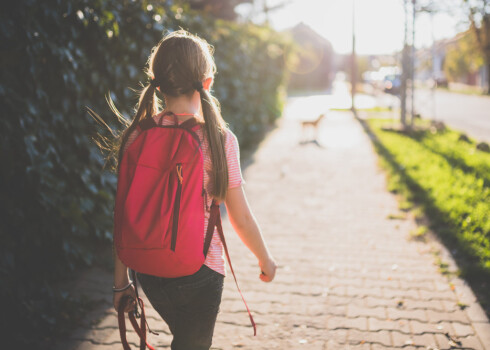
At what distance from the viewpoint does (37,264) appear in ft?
12.5

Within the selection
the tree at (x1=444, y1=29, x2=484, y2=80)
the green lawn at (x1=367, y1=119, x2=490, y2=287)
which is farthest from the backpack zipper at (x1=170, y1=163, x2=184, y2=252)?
the tree at (x1=444, y1=29, x2=484, y2=80)

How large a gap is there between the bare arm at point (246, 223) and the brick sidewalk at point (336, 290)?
146cm

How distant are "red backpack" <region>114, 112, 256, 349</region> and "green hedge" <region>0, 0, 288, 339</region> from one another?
1867 millimetres

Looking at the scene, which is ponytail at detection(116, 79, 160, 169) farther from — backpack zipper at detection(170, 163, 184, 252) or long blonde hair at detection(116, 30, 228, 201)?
backpack zipper at detection(170, 163, 184, 252)

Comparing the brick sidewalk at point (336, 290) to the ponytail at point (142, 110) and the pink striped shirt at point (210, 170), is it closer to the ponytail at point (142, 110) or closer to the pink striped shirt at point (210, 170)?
the pink striped shirt at point (210, 170)

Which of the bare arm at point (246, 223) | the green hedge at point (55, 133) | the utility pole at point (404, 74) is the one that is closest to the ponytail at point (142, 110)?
the bare arm at point (246, 223)

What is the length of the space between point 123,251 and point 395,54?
14.6m

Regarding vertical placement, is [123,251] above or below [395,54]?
below

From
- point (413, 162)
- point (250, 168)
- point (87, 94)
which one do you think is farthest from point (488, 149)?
point (87, 94)

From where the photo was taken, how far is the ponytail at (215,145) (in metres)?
1.88

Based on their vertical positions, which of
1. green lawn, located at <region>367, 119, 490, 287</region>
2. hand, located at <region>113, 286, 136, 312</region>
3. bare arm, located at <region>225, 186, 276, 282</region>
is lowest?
green lawn, located at <region>367, 119, 490, 287</region>

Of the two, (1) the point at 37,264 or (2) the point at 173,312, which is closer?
(2) the point at 173,312

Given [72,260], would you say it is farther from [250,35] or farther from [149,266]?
[250,35]

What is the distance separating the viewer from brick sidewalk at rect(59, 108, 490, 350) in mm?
3381
